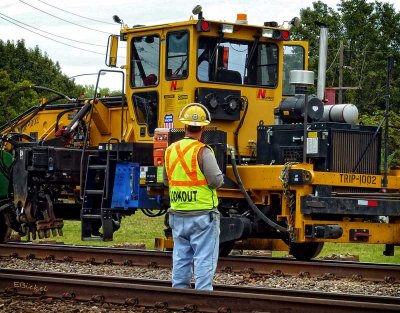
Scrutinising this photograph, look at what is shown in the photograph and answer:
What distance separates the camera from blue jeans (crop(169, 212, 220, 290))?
9.33 meters

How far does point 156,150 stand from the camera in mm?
14203

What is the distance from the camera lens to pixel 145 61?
629 inches

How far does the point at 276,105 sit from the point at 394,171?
7.84ft

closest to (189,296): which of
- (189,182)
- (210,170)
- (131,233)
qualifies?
(189,182)

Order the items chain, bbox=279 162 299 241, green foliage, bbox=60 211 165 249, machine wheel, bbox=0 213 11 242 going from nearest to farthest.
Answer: chain, bbox=279 162 299 241, machine wheel, bbox=0 213 11 242, green foliage, bbox=60 211 165 249

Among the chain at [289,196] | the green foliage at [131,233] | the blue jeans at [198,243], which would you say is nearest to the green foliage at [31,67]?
the green foliage at [131,233]

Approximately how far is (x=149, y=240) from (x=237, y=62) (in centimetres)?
633

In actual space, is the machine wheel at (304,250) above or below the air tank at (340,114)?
below

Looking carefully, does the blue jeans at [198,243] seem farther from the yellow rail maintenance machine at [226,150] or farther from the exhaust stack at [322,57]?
the exhaust stack at [322,57]

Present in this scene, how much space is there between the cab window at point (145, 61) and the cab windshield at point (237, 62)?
33.3 inches

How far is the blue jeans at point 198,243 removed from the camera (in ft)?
30.6

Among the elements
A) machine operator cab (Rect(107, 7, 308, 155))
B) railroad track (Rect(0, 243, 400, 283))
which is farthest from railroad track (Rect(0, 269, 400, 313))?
machine operator cab (Rect(107, 7, 308, 155))

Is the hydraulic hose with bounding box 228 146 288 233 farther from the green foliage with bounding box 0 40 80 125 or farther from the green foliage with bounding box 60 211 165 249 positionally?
the green foliage with bounding box 0 40 80 125

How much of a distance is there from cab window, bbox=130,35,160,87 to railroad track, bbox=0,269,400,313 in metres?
4.77
